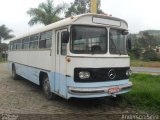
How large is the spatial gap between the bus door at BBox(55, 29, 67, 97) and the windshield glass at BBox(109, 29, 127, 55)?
4.68 feet

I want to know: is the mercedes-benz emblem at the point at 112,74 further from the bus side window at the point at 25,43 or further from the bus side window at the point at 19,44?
the bus side window at the point at 19,44

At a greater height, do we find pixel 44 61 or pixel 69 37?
pixel 69 37

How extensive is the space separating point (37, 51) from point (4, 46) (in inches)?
2345

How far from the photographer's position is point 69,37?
8.73 metres

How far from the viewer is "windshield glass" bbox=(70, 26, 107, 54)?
877 cm

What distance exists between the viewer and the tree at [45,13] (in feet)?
124

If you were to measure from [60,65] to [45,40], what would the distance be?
2.12m

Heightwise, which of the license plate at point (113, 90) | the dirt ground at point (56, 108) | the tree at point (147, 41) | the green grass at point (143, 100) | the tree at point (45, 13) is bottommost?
the dirt ground at point (56, 108)

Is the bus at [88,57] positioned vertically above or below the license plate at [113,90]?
above

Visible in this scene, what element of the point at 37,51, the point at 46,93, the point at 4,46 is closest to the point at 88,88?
the point at 46,93

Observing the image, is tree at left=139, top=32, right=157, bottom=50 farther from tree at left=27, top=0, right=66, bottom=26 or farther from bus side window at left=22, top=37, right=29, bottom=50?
bus side window at left=22, top=37, right=29, bottom=50

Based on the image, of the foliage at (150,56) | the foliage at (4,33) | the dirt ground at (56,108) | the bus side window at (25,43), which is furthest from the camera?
the foliage at (4,33)

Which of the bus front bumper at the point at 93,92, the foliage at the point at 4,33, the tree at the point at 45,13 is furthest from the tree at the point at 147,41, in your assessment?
the bus front bumper at the point at 93,92

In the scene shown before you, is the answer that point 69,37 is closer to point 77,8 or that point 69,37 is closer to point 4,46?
point 77,8
